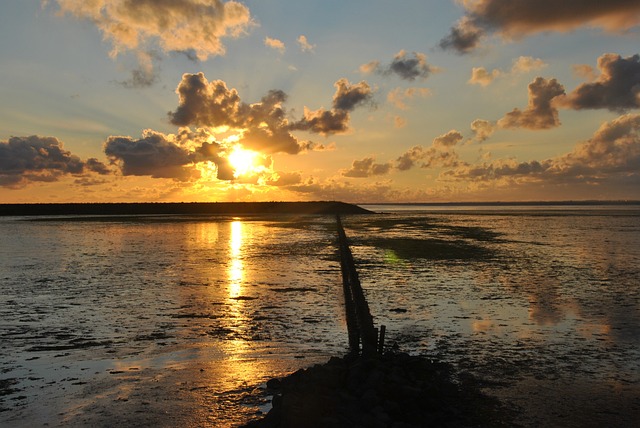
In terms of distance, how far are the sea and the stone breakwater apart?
19.6 inches

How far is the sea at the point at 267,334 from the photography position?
9188 mm

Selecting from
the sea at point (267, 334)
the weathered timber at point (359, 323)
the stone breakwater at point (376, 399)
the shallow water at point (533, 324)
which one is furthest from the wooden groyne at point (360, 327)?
the shallow water at point (533, 324)

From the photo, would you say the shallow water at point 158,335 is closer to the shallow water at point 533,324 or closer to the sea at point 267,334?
the sea at point 267,334

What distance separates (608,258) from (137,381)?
98.7 feet

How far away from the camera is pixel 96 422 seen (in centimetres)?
841

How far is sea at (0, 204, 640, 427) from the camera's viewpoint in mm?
9188

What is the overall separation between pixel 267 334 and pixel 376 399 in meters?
5.80

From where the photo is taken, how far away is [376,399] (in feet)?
27.9

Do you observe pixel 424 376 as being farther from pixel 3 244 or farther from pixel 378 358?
pixel 3 244

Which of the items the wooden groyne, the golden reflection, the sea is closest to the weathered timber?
the wooden groyne

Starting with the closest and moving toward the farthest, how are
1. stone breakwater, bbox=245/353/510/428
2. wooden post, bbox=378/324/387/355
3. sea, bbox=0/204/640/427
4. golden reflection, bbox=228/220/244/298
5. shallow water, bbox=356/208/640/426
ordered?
1. stone breakwater, bbox=245/353/510/428
2. sea, bbox=0/204/640/427
3. shallow water, bbox=356/208/640/426
4. wooden post, bbox=378/324/387/355
5. golden reflection, bbox=228/220/244/298

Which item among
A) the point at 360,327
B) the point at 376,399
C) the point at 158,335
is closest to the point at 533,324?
the point at 360,327

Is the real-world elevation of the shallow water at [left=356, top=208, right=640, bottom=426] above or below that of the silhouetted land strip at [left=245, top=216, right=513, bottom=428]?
below

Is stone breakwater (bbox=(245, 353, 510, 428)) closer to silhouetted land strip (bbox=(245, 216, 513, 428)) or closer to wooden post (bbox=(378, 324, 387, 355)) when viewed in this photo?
silhouetted land strip (bbox=(245, 216, 513, 428))
